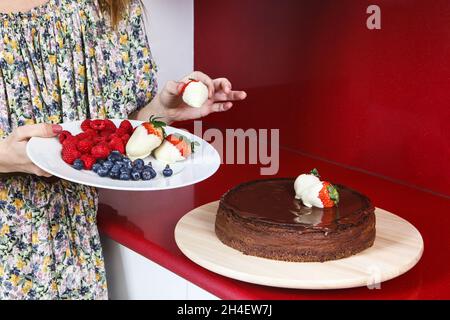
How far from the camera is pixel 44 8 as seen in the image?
137 centimetres

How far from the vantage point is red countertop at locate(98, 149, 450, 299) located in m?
1.15

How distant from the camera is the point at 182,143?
132 cm

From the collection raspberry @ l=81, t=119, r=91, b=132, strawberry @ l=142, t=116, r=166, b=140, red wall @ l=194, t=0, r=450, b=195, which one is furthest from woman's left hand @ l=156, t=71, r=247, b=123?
red wall @ l=194, t=0, r=450, b=195

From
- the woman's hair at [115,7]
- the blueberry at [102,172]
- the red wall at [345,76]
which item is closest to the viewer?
the blueberry at [102,172]

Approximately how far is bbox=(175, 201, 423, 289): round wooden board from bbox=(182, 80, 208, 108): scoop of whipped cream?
0.28 meters

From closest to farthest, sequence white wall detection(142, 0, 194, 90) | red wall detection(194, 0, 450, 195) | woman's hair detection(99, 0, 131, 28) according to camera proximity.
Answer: woman's hair detection(99, 0, 131, 28), red wall detection(194, 0, 450, 195), white wall detection(142, 0, 194, 90)

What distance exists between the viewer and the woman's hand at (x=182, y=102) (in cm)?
146

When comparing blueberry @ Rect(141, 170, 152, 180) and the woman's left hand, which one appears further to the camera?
the woman's left hand

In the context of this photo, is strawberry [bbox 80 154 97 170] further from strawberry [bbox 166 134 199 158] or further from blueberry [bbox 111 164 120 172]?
strawberry [bbox 166 134 199 158]

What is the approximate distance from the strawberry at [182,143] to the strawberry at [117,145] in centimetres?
9

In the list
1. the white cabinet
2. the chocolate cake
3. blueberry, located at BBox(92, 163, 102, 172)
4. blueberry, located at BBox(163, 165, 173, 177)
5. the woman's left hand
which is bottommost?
the white cabinet

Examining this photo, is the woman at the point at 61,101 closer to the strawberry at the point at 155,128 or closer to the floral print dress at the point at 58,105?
the floral print dress at the point at 58,105

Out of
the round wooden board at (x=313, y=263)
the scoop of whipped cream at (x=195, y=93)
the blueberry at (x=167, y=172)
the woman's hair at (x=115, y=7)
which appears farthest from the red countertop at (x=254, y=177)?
the woman's hair at (x=115, y=7)
